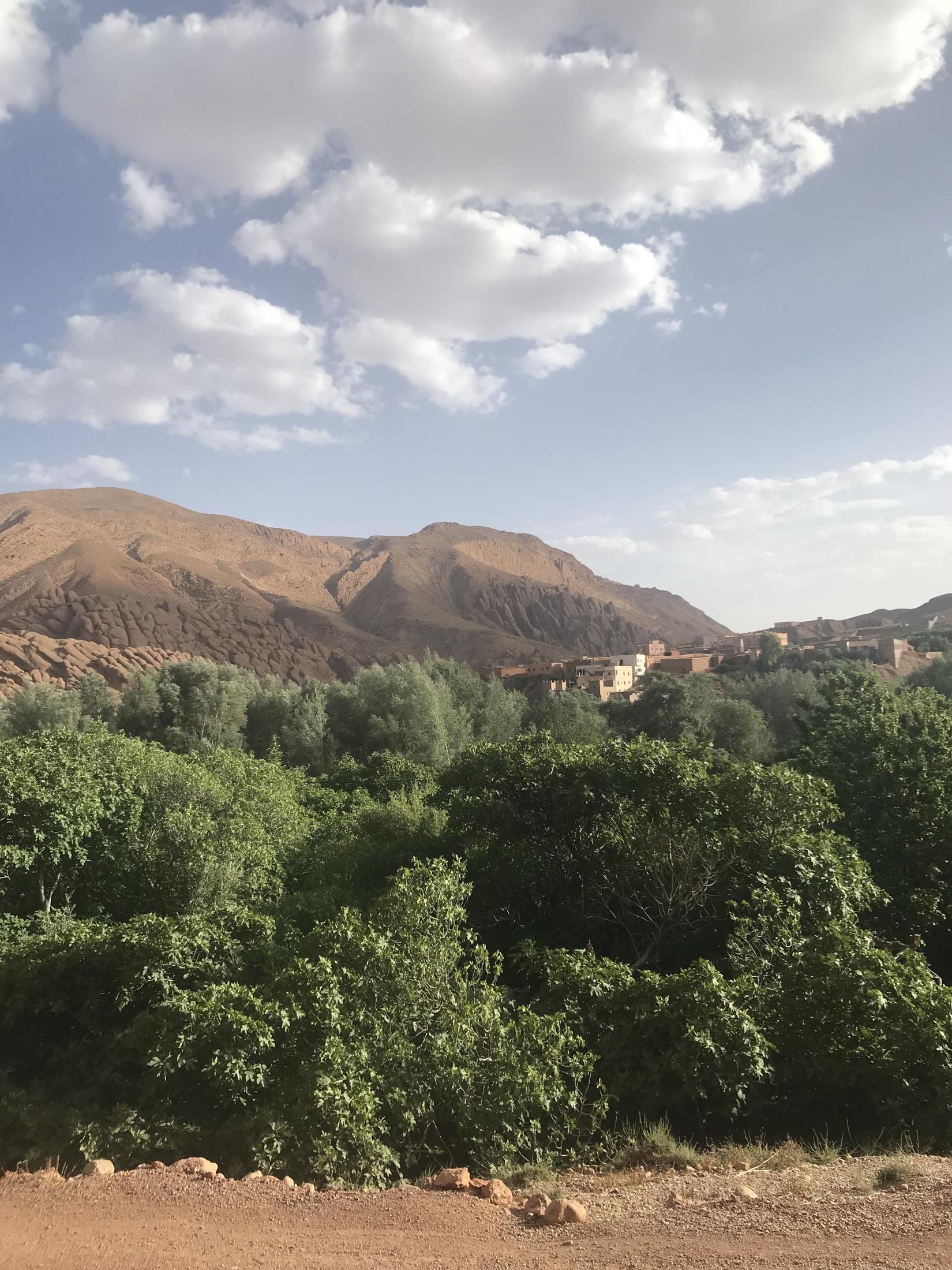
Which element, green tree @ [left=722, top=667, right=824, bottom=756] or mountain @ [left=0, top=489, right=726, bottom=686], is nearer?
green tree @ [left=722, top=667, right=824, bottom=756]

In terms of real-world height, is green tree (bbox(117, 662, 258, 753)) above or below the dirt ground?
above

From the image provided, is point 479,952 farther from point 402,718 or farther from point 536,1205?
point 402,718

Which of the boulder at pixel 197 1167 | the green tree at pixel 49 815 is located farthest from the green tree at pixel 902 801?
the green tree at pixel 49 815

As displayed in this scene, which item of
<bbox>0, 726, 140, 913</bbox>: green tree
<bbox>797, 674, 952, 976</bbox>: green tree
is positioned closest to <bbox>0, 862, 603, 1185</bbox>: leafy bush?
<bbox>0, 726, 140, 913</bbox>: green tree

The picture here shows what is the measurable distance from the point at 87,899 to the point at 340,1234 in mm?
11107

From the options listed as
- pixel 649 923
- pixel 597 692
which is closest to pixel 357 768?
pixel 649 923

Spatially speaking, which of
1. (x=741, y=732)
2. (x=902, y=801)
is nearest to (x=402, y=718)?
(x=741, y=732)

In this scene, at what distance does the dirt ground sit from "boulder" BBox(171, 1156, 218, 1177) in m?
0.11

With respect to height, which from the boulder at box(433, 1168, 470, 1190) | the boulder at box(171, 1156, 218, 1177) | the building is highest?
the building

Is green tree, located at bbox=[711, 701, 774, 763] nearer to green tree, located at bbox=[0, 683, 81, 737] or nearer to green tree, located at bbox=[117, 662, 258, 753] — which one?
green tree, located at bbox=[117, 662, 258, 753]

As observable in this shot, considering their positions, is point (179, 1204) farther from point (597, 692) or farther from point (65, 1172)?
point (597, 692)

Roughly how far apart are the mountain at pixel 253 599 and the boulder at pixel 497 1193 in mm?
64975

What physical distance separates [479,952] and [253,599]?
112 m

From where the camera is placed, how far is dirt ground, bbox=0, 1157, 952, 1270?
607 centimetres
